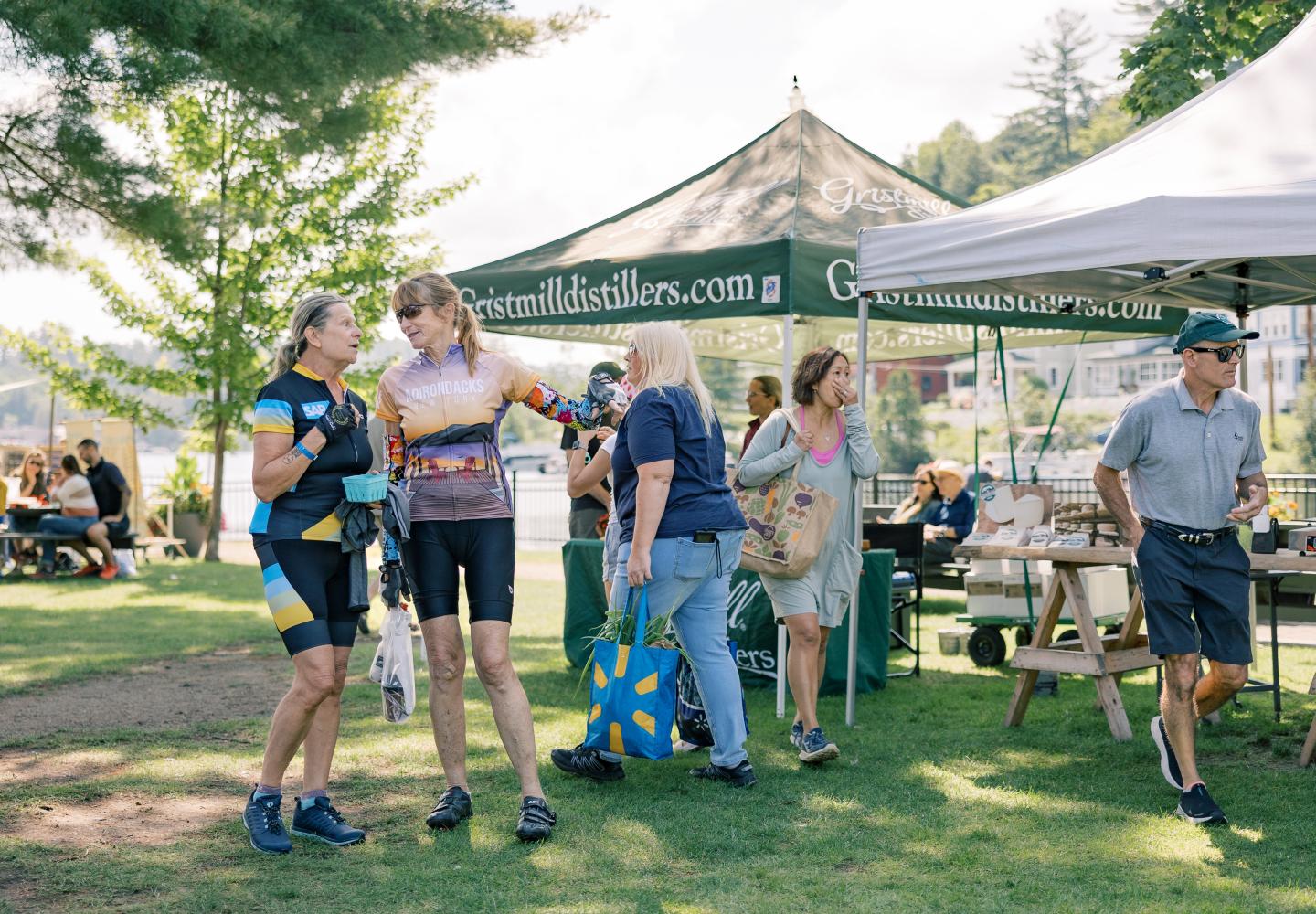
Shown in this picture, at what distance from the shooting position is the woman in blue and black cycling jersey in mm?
4277

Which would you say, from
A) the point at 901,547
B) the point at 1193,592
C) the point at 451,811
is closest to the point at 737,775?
the point at 451,811

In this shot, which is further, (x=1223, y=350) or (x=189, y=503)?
(x=189, y=503)

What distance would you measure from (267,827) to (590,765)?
1371 millimetres

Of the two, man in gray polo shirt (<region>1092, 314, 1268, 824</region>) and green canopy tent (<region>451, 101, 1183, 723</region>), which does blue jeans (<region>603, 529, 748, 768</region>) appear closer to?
green canopy tent (<region>451, 101, 1183, 723</region>)

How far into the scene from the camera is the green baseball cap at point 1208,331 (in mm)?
4723

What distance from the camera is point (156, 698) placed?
24.8 feet

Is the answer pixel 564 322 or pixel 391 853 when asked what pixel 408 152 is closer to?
pixel 564 322

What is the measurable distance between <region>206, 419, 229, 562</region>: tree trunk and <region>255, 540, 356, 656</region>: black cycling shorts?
49.2ft

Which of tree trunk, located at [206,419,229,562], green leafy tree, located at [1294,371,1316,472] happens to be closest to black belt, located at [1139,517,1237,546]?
tree trunk, located at [206,419,229,562]

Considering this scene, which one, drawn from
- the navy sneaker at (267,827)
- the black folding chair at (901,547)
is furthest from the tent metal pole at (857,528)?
the navy sneaker at (267,827)

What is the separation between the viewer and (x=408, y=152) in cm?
1923

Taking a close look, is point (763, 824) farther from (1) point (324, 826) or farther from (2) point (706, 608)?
(1) point (324, 826)

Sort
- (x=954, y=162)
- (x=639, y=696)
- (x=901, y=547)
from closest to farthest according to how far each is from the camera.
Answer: (x=639, y=696), (x=901, y=547), (x=954, y=162)

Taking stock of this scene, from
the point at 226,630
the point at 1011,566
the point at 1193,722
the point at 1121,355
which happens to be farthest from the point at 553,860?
the point at 1121,355
